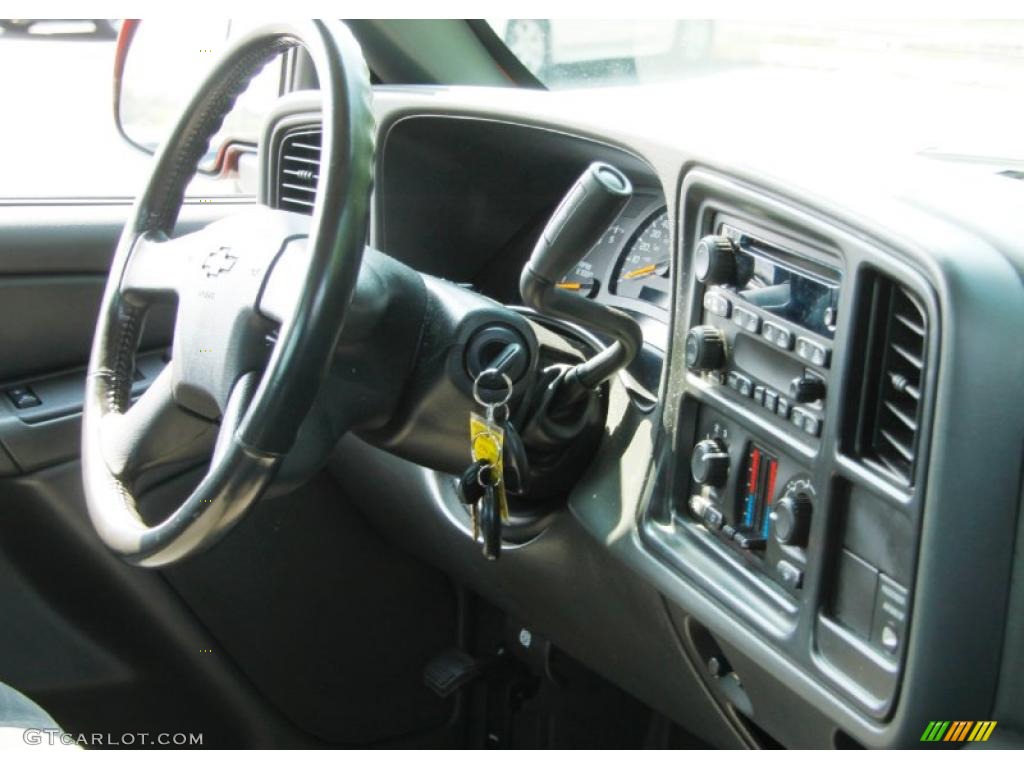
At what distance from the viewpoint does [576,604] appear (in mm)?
1505

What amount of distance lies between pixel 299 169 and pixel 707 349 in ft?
3.07

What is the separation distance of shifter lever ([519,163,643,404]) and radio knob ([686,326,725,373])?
0.39ft

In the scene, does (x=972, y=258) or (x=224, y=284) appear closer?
(x=972, y=258)

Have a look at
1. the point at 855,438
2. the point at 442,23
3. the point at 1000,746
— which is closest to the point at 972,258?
the point at 855,438

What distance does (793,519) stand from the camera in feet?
3.47

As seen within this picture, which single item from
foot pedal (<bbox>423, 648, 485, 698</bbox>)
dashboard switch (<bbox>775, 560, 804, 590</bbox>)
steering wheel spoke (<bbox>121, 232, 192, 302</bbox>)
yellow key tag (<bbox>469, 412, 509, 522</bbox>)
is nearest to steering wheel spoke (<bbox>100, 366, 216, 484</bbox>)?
steering wheel spoke (<bbox>121, 232, 192, 302</bbox>)

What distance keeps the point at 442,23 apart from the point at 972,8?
2.81 feet

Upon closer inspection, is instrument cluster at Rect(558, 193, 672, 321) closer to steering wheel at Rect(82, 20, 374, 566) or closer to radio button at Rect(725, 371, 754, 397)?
radio button at Rect(725, 371, 754, 397)

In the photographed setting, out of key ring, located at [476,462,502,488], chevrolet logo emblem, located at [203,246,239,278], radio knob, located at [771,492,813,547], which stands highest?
chevrolet logo emblem, located at [203,246,239,278]

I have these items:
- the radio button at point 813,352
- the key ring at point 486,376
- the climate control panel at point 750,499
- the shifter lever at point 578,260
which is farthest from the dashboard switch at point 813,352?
the key ring at point 486,376

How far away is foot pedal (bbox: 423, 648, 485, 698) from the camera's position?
1.89m

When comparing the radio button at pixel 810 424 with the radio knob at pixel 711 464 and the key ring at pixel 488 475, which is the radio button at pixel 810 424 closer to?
the radio knob at pixel 711 464

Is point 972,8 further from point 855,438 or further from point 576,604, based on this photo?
point 576,604

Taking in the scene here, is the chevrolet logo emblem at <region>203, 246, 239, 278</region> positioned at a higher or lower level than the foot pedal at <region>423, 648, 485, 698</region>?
higher
